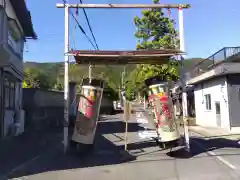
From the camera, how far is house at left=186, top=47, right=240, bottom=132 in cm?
2002

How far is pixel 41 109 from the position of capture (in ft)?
73.8

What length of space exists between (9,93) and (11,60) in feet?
7.98

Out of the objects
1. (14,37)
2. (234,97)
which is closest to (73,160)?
(14,37)

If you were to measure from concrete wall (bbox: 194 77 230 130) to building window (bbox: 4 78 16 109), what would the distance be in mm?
12734

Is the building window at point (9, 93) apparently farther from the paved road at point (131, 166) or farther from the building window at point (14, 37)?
the paved road at point (131, 166)

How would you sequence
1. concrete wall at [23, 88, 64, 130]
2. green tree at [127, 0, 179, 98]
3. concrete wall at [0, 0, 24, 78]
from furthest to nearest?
1. green tree at [127, 0, 179, 98]
2. concrete wall at [23, 88, 64, 130]
3. concrete wall at [0, 0, 24, 78]

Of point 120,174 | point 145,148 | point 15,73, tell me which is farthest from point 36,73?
point 120,174

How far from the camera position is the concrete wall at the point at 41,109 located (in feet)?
70.5

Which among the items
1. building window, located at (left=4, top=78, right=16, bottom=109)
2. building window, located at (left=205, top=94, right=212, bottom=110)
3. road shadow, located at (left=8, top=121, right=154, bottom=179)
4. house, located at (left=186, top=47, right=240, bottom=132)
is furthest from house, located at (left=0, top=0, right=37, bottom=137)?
building window, located at (left=205, top=94, right=212, bottom=110)

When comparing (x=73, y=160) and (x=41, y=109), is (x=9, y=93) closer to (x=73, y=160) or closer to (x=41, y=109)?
(x=41, y=109)

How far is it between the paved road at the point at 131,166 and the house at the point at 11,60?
A: 3.90 metres

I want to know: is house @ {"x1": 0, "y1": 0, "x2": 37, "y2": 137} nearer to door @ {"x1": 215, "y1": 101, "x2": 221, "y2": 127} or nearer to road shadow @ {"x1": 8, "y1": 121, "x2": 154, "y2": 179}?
road shadow @ {"x1": 8, "y1": 121, "x2": 154, "y2": 179}

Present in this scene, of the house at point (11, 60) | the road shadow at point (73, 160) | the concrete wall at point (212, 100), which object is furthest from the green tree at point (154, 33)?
the road shadow at point (73, 160)

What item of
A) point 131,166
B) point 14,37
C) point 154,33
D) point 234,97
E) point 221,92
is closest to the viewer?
point 131,166
